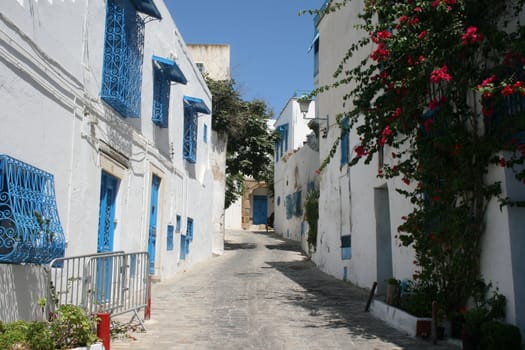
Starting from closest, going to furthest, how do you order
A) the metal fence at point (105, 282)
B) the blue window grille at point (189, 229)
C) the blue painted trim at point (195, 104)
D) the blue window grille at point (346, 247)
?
the metal fence at point (105, 282) → the blue window grille at point (346, 247) → the blue painted trim at point (195, 104) → the blue window grille at point (189, 229)

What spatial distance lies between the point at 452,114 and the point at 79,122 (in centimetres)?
541

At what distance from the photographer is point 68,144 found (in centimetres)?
770

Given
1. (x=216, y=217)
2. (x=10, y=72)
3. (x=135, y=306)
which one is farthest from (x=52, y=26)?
(x=216, y=217)

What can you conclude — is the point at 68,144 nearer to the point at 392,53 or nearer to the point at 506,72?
the point at 392,53

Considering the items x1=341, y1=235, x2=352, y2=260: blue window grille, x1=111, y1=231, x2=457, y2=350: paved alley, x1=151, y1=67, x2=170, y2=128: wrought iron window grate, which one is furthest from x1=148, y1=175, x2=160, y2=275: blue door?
x1=341, y1=235, x2=352, y2=260: blue window grille

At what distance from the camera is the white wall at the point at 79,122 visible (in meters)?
6.28

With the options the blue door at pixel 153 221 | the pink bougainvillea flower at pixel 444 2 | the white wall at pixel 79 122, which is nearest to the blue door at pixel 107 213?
the white wall at pixel 79 122

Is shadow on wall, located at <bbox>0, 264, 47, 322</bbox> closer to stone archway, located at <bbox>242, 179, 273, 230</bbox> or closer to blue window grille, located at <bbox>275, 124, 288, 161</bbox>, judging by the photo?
blue window grille, located at <bbox>275, 124, 288, 161</bbox>

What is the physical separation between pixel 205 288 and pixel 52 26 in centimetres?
689

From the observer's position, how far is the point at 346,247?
14008 mm

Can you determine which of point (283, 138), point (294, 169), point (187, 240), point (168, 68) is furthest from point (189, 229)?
point (283, 138)

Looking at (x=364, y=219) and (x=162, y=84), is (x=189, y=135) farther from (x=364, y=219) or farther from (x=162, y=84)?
(x=364, y=219)

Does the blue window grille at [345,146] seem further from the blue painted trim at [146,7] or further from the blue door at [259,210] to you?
the blue door at [259,210]

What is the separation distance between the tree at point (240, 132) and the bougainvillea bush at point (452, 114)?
1509cm
